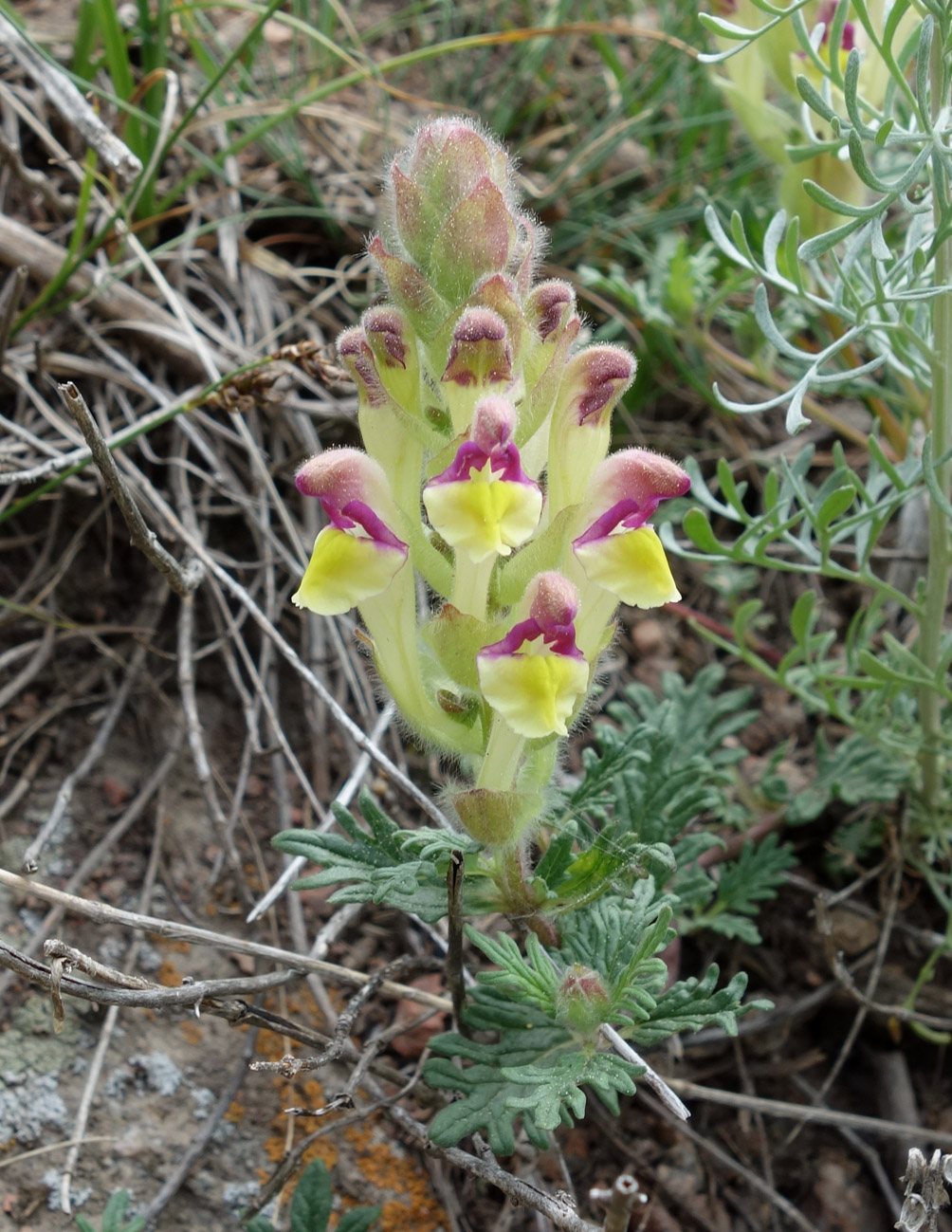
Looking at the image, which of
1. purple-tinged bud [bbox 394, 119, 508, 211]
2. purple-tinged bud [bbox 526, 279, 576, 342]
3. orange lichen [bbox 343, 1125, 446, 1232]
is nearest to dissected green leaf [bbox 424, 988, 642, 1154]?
orange lichen [bbox 343, 1125, 446, 1232]

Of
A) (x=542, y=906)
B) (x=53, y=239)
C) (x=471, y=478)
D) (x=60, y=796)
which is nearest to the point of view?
(x=471, y=478)

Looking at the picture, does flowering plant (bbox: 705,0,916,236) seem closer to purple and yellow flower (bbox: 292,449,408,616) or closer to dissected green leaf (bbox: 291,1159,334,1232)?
purple and yellow flower (bbox: 292,449,408,616)

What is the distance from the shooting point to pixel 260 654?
2369 millimetres

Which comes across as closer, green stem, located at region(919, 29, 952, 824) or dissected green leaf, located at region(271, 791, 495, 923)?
dissected green leaf, located at region(271, 791, 495, 923)

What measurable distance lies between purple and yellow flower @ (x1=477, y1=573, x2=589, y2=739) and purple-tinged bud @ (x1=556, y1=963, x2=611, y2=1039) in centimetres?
36

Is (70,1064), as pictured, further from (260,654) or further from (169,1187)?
(260,654)

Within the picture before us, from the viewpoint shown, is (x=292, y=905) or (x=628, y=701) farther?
(x=628, y=701)

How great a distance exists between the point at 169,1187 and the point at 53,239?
6.89ft

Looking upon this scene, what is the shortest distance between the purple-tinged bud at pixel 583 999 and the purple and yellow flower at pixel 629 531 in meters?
0.52

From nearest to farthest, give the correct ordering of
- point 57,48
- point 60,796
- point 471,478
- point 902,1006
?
point 471,478
point 60,796
point 902,1006
point 57,48

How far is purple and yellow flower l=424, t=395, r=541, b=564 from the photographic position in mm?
1349

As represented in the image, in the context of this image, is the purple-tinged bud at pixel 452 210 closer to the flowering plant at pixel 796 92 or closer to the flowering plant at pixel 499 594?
the flowering plant at pixel 499 594

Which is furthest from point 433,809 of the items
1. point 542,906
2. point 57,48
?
point 57,48

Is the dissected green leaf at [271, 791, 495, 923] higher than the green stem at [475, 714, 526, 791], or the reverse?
the green stem at [475, 714, 526, 791]
